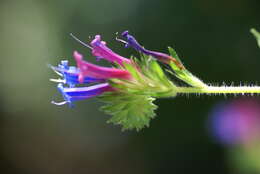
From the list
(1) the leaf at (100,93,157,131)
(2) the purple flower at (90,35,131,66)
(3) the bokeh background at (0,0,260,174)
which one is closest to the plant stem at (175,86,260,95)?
(1) the leaf at (100,93,157,131)

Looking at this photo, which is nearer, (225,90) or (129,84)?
(225,90)

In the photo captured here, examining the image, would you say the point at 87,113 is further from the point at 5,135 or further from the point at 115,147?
the point at 5,135

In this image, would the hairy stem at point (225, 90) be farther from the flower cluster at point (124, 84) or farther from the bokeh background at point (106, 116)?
the bokeh background at point (106, 116)

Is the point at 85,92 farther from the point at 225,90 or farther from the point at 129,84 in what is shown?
the point at 225,90

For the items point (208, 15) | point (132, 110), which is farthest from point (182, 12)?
point (132, 110)

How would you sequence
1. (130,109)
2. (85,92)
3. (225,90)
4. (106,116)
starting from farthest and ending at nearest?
(106,116) < (130,109) < (85,92) < (225,90)

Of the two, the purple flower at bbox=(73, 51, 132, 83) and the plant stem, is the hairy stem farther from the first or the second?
the purple flower at bbox=(73, 51, 132, 83)

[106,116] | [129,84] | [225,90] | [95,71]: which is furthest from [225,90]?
[106,116]
